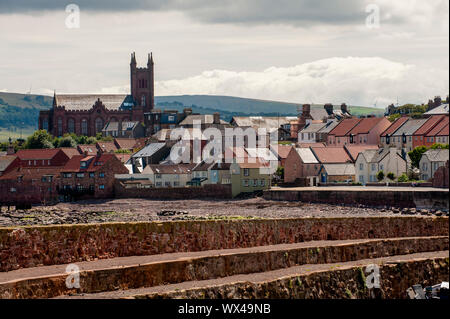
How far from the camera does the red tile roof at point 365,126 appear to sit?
324 feet

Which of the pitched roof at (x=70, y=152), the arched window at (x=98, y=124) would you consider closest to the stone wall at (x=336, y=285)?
the pitched roof at (x=70, y=152)

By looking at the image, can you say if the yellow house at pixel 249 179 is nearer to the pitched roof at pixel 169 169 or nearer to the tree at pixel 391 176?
the pitched roof at pixel 169 169

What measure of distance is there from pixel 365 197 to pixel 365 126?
36533 mm

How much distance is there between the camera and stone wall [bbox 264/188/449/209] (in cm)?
5387

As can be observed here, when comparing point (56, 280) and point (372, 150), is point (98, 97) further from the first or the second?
point (56, 280)

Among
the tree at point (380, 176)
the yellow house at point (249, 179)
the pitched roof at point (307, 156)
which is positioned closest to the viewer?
the tree at point (380, 176)

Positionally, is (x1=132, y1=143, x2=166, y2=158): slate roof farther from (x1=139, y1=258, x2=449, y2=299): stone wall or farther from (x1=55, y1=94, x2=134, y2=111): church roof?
(x1=139, y1=258, x2=449, y2=299): stone wall

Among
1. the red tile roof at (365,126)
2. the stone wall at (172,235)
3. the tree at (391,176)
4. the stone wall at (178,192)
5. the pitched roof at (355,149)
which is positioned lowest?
the stone wall at (178,192)

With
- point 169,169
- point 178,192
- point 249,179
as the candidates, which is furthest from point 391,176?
point 169,169

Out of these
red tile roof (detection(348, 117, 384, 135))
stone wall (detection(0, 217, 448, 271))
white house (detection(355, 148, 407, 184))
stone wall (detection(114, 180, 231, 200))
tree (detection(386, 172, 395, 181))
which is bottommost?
stone wall (detection(114, 180, 231, 200))

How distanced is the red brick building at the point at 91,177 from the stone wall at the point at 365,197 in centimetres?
1995

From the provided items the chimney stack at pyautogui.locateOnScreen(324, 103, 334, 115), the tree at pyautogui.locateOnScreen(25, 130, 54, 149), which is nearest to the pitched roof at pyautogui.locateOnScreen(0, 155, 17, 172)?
the tree at pyautogui.locateOnScreen(25, 130, 54, 149)

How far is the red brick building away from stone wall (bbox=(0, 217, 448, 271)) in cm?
5967
